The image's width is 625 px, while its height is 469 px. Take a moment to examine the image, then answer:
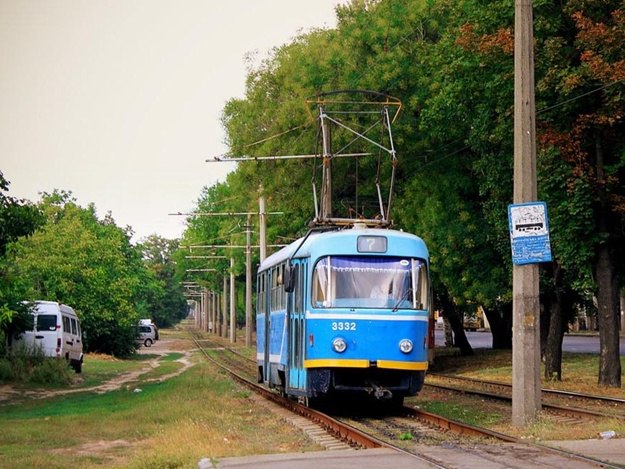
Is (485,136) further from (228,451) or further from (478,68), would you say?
(228,451)

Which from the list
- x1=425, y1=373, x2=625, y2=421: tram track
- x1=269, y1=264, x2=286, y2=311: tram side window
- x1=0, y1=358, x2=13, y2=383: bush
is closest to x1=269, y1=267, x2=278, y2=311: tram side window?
x1=269, y1=264, x2=286, y2=311: tram side window

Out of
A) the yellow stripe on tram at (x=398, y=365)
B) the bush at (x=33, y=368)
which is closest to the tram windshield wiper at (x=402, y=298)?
the yellow stripe on tram at (x=398, y=365)

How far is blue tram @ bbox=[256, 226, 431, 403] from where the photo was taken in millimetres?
18094

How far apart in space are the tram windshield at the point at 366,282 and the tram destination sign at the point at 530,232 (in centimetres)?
284

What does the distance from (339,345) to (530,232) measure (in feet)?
13.3

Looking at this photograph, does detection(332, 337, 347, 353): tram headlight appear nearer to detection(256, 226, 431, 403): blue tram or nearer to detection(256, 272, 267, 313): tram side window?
detection(256, 226, 431, 403): blue tram

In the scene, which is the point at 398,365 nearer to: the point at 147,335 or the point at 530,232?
the point at 530,232

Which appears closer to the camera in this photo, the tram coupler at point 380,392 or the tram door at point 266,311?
the tram coupler at point 380,392

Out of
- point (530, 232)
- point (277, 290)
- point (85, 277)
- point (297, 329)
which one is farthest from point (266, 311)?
point (85, 277)

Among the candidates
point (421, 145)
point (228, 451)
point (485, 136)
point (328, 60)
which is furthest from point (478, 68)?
point (228, 451)

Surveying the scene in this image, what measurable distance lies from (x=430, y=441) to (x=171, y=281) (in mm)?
155819

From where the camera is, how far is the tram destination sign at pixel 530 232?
1592cm

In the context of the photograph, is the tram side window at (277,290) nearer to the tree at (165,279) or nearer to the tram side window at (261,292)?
the tram side window at (261,292)

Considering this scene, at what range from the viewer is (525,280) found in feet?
52.8
